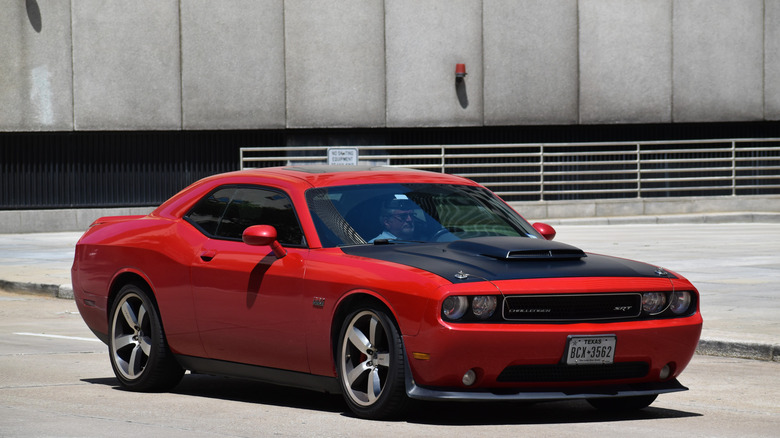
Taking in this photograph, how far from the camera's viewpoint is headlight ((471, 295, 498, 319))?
22.7ft

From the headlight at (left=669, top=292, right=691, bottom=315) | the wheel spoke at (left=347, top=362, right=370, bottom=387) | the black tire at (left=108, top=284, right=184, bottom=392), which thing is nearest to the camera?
the wheel spoke at (left=347, top=362, right=370, bottom=387)

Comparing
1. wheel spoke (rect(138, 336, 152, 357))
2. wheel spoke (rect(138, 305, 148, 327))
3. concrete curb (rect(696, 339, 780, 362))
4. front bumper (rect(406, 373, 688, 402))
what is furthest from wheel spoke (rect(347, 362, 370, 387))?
concrete curb (rect(696, 339, 780, 362))

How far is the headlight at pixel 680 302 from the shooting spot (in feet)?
24.6

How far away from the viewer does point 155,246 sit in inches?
345

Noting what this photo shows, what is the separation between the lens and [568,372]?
7078 mm

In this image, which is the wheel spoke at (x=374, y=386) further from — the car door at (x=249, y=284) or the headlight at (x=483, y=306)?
the headlight at (x=483, y=306)

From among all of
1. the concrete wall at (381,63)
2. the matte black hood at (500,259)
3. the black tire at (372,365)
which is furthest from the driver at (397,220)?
the concrete wall at (381,63)

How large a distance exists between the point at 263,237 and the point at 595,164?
90.7 feet

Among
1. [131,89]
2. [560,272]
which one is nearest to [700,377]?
[560,272]

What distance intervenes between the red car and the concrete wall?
2141 cm

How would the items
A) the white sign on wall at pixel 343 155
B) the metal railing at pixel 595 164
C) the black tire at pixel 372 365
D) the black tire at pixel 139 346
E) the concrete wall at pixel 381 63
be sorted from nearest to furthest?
1. the black tire at pixel 372 365
2. the black tire at pixel 139 346
3. the white sign on wall at pixel 343 155
4. the concrete wall at pixel 381 63
5. the metal railing at pixel 595 164

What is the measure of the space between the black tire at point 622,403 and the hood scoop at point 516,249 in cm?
87

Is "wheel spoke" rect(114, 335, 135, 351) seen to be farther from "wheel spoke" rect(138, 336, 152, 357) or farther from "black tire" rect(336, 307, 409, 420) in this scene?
"black tire" rect(336, 307, 409, 420)

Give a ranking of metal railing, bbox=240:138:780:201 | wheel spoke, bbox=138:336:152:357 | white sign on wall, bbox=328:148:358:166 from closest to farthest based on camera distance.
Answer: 1. wheel spoke, bbox=138:336:152:357
2. white sign on wall, bbox=328:148:358:166
3. metal railing, bbox=240:138:780:201
